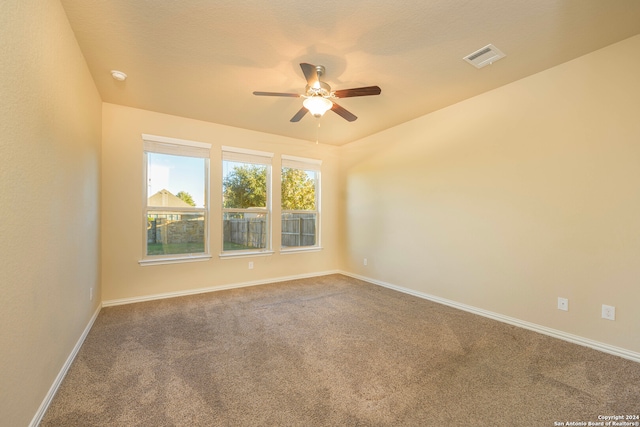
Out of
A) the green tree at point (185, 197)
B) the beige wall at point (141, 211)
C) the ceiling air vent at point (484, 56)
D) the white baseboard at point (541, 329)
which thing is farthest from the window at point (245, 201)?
the ceiling air vent at point (484, 56)

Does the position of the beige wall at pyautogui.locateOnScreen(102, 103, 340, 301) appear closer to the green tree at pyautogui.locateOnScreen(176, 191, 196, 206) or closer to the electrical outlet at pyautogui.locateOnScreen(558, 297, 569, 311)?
the green tree at pyautogui.locateOnScreen(176, 191, 196, 206)

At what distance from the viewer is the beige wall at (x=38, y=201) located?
1.23 meters

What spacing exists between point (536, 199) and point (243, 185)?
4.05m

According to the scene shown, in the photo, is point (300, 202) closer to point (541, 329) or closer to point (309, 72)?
point (309, 72)

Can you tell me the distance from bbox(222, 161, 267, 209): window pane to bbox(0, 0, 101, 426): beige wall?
203 cm

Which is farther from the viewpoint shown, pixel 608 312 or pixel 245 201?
pixel 245 201

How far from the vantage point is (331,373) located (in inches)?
80.8

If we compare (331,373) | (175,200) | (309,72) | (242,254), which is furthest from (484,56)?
(175,200)

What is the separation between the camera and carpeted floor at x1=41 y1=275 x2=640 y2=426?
1.63 meters

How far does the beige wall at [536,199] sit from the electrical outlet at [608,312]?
3 cm

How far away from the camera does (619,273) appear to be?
234 cm

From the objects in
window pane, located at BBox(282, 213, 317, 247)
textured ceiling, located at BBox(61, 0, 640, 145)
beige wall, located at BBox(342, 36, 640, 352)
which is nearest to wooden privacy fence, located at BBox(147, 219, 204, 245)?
window pane, located at BBox(282, 213, 317, 247)

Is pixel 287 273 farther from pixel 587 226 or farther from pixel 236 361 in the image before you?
pixel 587 226

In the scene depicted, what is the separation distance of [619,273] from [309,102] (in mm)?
3206
